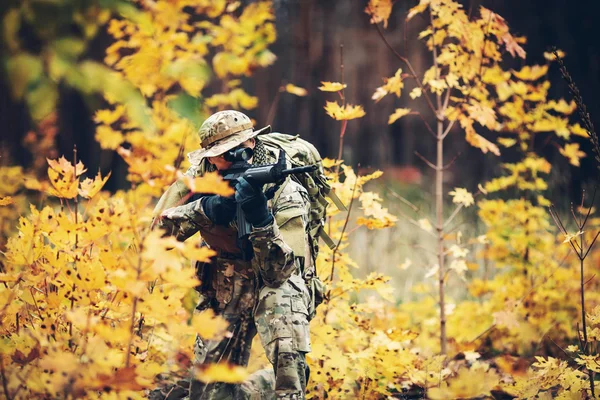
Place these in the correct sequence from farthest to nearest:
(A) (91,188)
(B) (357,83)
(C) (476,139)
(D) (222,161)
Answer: (B) (357,83) → (C) (476,139) → (D) (222,161) → (A) (91,188)

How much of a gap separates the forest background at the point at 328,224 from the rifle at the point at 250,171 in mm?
282

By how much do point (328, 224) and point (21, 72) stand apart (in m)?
2.87

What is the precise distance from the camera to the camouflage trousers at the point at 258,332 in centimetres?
271

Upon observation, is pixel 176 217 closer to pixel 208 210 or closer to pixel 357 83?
pixel 208 210

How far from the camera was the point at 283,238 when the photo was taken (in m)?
2.79

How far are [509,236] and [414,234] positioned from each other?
2.84m

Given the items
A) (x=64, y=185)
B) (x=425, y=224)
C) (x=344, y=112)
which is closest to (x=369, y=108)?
(x=425, y=224)

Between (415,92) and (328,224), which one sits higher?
(415,92)

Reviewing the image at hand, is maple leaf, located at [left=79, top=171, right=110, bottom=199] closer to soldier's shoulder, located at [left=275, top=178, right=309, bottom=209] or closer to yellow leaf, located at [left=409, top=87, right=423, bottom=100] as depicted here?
soldier's shoulder, located at [left=275, top=178, right=309, bottom=209]

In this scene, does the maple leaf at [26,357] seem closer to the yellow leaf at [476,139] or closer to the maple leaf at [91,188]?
the maple leaf at [91,188]

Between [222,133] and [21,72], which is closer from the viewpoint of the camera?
[21,72]

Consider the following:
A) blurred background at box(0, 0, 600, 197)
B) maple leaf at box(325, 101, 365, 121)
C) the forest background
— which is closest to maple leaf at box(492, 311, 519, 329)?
the forest background

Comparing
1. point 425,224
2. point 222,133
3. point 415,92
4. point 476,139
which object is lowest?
point 222,133

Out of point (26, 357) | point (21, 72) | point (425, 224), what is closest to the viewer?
point (21, 72)
